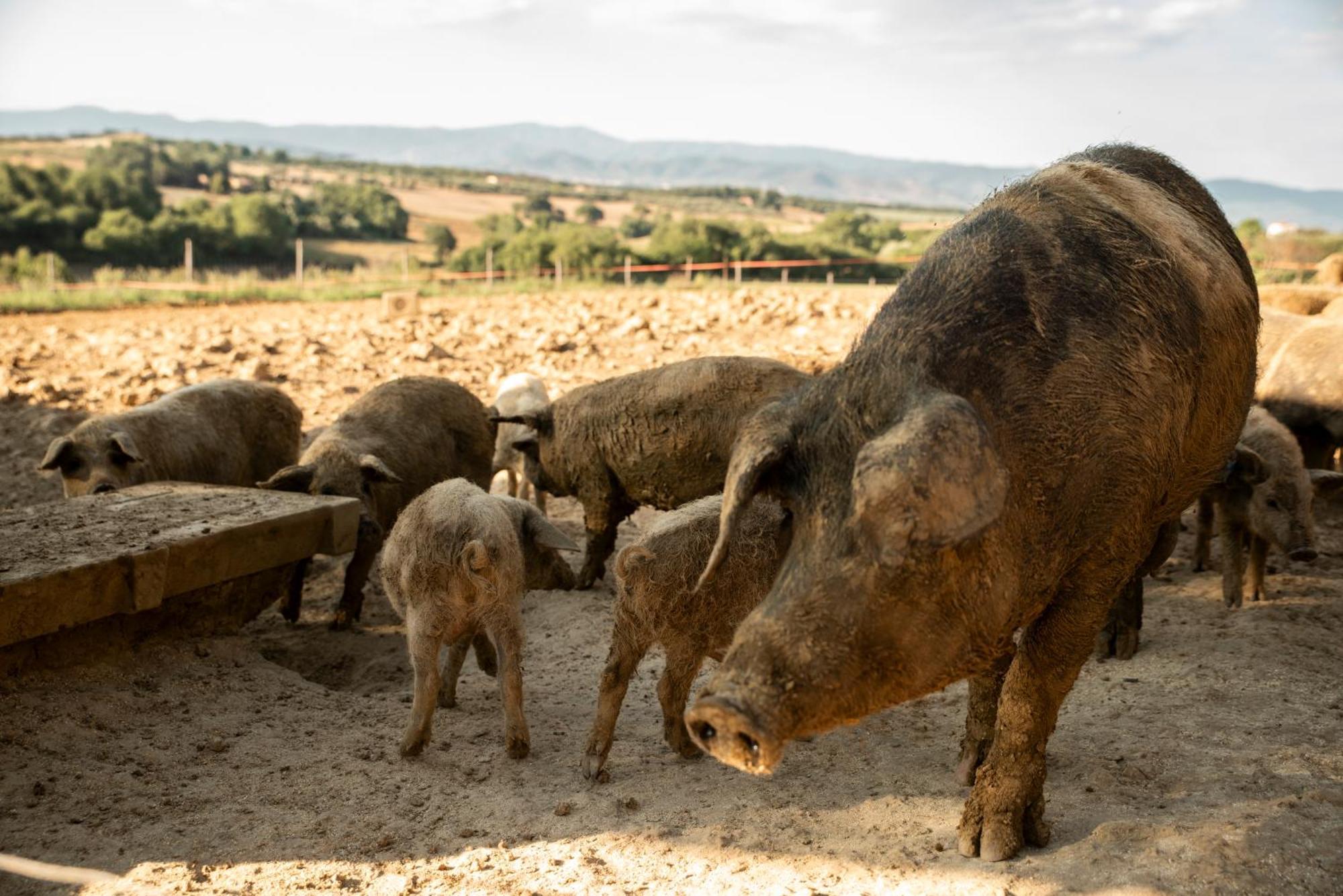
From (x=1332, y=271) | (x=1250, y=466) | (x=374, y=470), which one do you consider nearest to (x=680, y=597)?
(x=374, y=470)

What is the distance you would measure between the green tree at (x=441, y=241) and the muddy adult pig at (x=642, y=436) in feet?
154

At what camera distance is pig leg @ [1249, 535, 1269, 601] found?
7090 mm

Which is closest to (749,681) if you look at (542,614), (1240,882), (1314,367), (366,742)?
(1240,882)

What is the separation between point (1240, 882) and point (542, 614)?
4.88m

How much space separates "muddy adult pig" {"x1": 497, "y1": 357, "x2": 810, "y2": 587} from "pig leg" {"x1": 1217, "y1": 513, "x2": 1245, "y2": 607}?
2.80 m

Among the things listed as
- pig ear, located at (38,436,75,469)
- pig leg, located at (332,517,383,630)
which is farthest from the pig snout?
pig ear, located at (38,436,75,469)

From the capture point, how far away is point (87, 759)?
4867 millimetres

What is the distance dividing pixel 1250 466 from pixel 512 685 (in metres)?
4.57

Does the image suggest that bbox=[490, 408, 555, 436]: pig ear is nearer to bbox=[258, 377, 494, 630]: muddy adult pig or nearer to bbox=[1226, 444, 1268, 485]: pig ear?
bbox=[258, 377, 494, 630]: muddy adult pig

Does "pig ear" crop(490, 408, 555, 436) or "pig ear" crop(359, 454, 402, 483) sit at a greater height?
"pig ear" crop(490, 408, 555, 436)

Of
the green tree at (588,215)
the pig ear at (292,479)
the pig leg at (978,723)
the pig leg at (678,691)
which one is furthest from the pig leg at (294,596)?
the green tree at (588,215)

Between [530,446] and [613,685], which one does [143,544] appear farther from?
[530,446]

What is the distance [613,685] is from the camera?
495 cm

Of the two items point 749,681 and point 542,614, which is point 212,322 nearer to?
point 542,614
